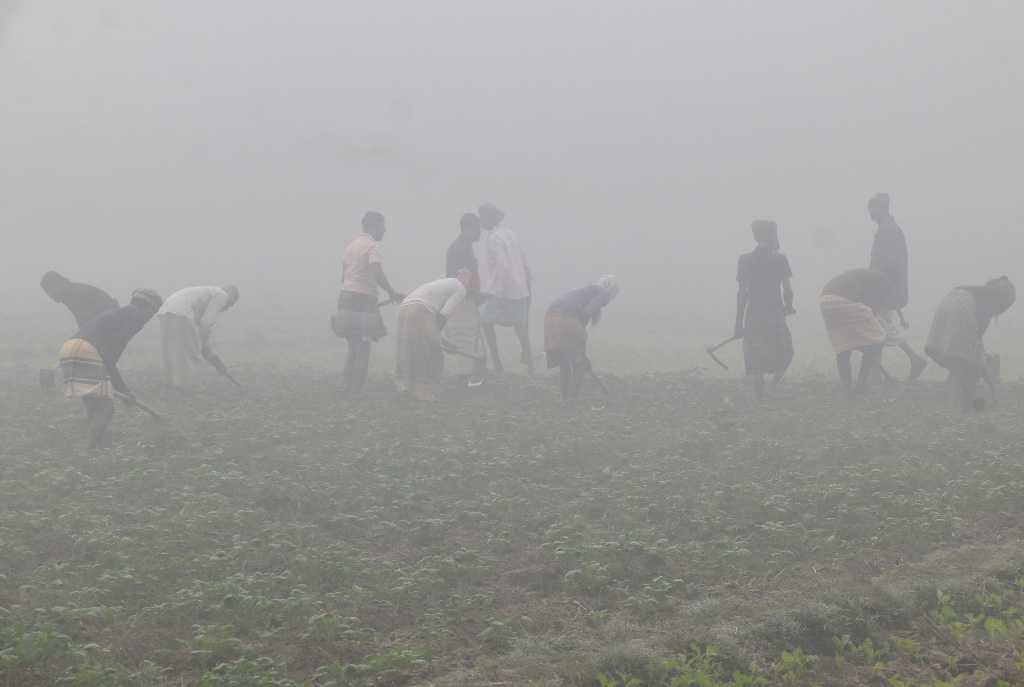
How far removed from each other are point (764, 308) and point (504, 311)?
12.0ft

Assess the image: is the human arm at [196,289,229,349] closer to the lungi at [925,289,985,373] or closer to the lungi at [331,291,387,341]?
the lungi at [331,291,387,341]

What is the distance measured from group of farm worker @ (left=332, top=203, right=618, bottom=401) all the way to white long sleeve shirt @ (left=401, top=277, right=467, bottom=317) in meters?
0.01

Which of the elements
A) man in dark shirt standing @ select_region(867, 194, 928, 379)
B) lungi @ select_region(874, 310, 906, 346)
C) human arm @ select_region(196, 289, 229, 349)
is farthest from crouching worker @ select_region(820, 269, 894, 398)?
human arm @ select_region(196, 289, 229, 349)

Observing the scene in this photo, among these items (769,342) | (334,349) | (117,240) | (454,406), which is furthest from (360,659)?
(117,240)

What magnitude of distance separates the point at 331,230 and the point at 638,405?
119 ft

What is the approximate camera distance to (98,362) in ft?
28.7

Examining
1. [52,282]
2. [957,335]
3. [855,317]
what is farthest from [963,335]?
[52,282]

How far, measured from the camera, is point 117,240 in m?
41.7

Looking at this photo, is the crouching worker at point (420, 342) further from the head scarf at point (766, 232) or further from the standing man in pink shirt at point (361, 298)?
the head scarf at point (766, 232)

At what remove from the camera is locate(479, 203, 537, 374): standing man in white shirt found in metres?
13.1

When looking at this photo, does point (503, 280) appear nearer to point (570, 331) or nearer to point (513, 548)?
point (570, 331)

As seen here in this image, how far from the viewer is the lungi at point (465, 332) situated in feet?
40.5

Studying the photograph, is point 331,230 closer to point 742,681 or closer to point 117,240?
point 117,240

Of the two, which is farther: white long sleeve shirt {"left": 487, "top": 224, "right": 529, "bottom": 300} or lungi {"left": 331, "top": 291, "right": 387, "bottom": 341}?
white long sleeve shirt {"left": 487, "top": 224, "right": 529, "bottom": 300}
